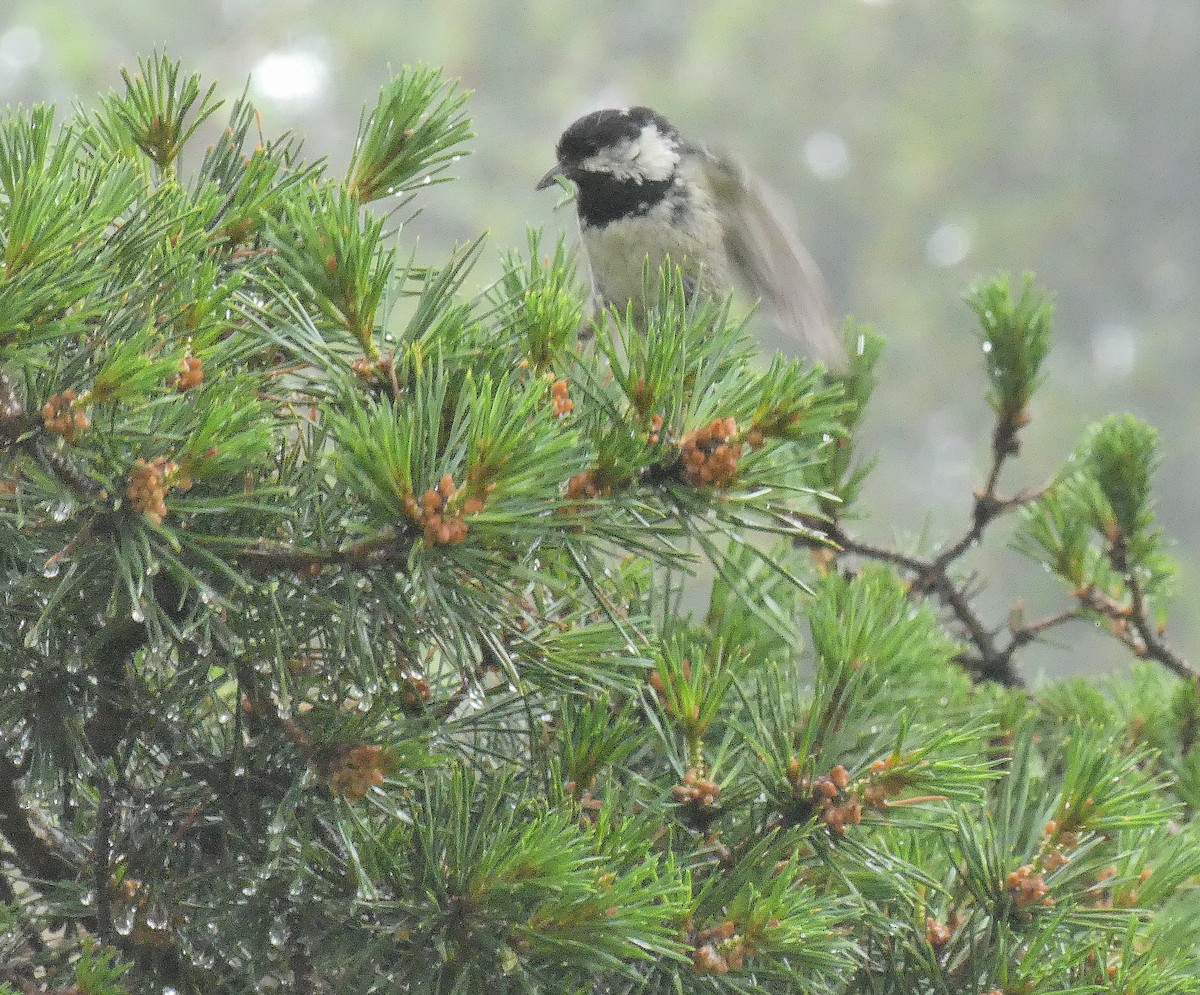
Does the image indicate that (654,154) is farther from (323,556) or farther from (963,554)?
(323,556)

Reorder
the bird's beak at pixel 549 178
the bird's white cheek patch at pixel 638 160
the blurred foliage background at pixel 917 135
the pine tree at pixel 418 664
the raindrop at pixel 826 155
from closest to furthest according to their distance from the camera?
1. the pine tree at pixel 418 664
2. the bird's beak at pixel 549 178
3. the bird's white cheek patch at pixel 638 160
4. the blurred foliage background at pixel 917 135
5. the raindrop at pixel 826 155

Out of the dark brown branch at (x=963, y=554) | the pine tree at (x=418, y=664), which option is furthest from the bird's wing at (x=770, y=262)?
the pine tree at (x=418, y=664)

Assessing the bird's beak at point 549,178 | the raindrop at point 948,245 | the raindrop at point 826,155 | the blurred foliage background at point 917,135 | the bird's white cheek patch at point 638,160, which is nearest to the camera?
the bird's beak at point 549,178

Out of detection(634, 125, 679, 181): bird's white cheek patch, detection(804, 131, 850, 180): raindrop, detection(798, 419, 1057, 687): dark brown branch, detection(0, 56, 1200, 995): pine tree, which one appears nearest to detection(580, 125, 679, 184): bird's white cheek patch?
detection(634, 125, 679, 181): bird's white cheek patch

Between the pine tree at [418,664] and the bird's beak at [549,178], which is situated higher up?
the bird's beak at [549,178]

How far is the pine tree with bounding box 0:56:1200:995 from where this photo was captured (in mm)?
433

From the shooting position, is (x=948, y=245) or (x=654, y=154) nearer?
(x=654, y=154)

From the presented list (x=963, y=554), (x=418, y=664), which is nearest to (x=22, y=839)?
(x=418, y=664)

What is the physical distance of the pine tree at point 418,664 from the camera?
0.43 meters

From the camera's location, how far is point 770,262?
1.18m

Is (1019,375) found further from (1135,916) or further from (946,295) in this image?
(946,295)

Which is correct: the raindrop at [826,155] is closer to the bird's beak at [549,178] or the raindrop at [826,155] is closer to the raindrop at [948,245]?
the raindrop at [948,245]

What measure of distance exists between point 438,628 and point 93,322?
6.4 inches

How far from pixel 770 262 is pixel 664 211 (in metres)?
0.14
